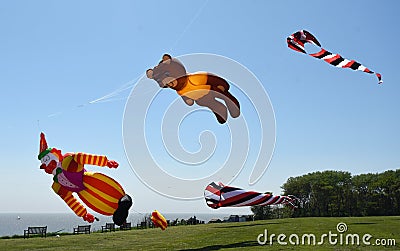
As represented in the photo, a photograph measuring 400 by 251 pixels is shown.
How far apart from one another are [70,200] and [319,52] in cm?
615

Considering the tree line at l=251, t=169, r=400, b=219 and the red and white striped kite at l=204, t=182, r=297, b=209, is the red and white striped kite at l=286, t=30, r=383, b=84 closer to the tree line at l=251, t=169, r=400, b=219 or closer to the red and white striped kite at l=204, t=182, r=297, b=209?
the red and white striped kite at l=204, t=182, r=297, b=209

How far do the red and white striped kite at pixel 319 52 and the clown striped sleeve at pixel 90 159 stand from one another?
15.7ft

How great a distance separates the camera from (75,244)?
18.6 meters

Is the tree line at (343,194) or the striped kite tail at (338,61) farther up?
the striped kite tail at (338,61)

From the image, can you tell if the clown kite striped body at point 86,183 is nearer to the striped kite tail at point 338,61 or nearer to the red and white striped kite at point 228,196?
the striped kite tail at point 338,61

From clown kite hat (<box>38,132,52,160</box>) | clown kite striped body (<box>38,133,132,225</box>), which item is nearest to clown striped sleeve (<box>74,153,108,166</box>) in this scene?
clown kite striped body (<box>38,133,132,225</box>)

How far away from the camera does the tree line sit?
49969 millimetres

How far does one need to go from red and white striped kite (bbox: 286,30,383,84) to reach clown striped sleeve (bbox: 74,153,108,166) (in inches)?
188

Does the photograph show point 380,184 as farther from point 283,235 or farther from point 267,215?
point 283,235

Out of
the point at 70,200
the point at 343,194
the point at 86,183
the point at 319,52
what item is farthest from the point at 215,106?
the point at 343,194

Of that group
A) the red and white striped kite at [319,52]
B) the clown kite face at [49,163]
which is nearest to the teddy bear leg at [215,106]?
the red and white striped kite at [319,52]

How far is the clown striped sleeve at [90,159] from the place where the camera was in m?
7.72

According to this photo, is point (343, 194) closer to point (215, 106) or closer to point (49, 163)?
point (215, 106)

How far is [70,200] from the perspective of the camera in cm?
812
